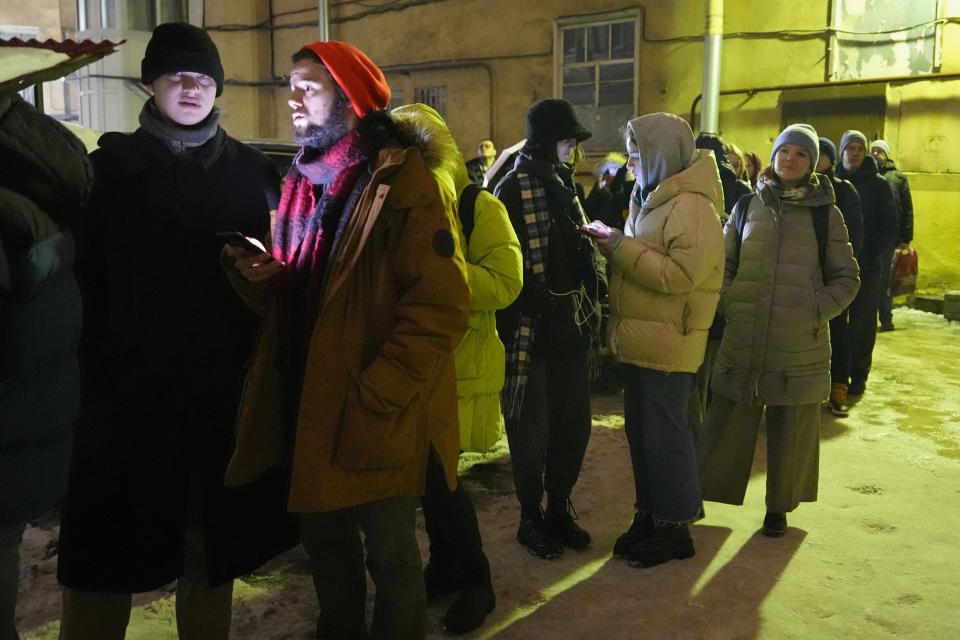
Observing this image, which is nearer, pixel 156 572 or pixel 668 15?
pixel 156 572

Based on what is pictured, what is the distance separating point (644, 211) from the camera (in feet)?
11.7

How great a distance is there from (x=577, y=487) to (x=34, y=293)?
3362 millimetres

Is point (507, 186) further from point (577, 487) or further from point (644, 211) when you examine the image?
point (577, 487)

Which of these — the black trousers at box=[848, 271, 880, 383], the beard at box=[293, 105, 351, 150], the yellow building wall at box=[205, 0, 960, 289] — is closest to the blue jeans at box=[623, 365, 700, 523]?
the beard at box=[293, 105, 351, 150]

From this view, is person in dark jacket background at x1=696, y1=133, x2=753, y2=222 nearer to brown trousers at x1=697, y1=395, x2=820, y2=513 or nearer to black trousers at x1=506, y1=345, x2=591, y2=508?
brown trousers at x1=697, y1=395, x2=820, y2=513

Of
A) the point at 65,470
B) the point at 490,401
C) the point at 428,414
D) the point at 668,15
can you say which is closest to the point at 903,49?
the point at 668,15

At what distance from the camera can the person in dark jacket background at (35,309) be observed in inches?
68.8

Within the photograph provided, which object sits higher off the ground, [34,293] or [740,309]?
[34,293]

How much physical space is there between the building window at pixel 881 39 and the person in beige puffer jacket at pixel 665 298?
31.9ft

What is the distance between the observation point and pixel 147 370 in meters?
2.32

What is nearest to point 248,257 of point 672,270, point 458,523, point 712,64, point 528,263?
point 458,523

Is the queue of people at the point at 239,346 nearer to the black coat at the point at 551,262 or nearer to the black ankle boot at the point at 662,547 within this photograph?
the black coat at the point at 551,262

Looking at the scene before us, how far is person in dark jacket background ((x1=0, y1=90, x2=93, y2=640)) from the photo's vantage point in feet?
5.74

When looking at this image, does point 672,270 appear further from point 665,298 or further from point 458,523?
point 458,523
